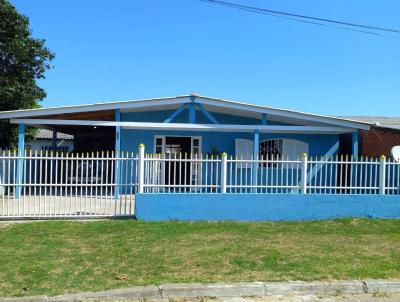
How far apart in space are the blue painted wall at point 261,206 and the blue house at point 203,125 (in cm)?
345

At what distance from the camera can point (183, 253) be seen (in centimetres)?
677

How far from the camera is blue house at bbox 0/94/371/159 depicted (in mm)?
13367

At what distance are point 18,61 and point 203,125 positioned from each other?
842 centimetres

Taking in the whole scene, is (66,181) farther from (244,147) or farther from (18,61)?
(18,61)

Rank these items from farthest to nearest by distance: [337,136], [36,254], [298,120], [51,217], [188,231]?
[337,136] < [298,120] < [51,217] < [188,231] < [36,254]

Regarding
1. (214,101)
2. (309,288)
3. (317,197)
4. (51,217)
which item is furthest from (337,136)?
(309,288)

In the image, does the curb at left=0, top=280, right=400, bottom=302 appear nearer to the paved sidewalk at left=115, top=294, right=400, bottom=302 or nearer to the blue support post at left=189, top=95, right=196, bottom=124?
the paved sidewalk at left=115, top=294, right=400, bottom=302

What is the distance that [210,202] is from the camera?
9656 mm

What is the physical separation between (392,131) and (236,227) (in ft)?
30.8

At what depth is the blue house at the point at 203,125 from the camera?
1337 centimetres

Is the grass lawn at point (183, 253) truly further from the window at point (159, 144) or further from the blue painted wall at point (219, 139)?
the window at point (159, 144)

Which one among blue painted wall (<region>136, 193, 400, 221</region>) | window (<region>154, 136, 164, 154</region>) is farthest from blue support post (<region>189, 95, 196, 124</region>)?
blue painted wall (<region>136, 193, 400, 221</region>)

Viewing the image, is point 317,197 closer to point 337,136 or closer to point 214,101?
point 214,101

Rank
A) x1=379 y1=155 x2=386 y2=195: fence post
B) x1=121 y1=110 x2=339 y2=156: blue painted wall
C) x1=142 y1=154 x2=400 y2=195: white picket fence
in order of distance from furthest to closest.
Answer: x1=121 y1=110 x2=339 y2=156: blue painted wall < x1=379 y1=155 x2=386 y2=195: fence post < x1=142 y1=154 x2=400 y2=195: white picket fence
